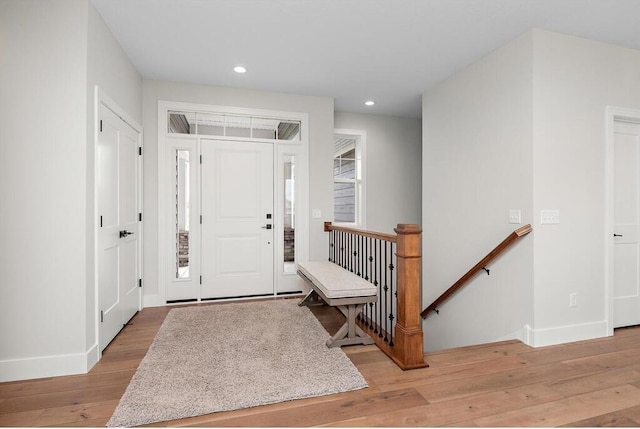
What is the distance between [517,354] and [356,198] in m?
3.36

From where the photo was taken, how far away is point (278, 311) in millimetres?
3660

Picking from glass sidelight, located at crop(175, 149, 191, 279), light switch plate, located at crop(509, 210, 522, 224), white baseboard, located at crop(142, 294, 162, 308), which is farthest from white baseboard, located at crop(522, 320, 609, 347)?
white baseboard, located at crop(142, 294, 162, 308)

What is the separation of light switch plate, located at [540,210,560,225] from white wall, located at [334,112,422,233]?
2795mm

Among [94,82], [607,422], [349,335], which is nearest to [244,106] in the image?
[94,82]

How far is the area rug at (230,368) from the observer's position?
1.91 m

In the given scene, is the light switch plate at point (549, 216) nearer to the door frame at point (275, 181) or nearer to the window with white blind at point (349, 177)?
the door frame at point (275, 181)

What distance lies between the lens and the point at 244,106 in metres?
4.31

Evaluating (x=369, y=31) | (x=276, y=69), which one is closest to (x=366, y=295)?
(x=369, y=31)

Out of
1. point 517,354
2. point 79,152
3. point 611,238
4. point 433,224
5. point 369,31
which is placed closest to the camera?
point 79,152

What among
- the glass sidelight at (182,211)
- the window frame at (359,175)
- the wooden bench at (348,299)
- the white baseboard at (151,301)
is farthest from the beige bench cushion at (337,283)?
the window frame at (359,175)

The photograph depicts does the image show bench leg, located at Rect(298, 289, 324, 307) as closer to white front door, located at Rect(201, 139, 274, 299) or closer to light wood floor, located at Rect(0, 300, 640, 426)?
white front door, located at Rect(201, 139, 274, 299)

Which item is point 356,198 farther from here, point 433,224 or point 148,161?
point 148,161

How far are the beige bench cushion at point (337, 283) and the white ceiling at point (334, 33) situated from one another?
222 centimetres

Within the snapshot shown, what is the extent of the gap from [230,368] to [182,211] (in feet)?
7.89
